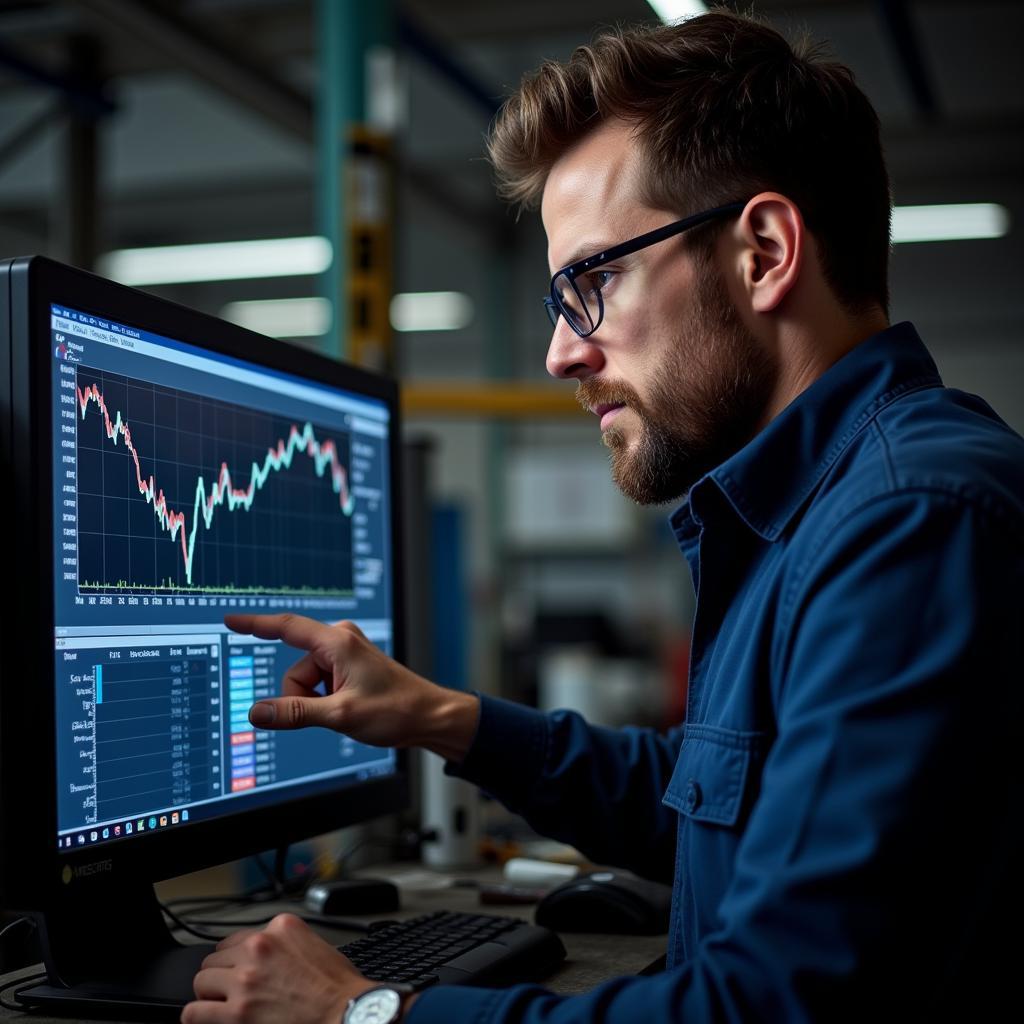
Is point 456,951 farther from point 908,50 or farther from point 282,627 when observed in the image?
point 908,50

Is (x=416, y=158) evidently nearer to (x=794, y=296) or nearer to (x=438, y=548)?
(x=438, y=548)

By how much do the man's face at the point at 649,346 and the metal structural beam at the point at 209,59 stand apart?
10.6ft

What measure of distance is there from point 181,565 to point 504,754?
42 centimetres

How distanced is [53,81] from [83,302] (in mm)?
4003

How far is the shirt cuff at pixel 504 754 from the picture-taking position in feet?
4.17

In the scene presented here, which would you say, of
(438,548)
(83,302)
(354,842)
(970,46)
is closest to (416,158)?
(970,46)

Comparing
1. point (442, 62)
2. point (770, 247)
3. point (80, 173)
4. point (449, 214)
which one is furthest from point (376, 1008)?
point (449, 214)

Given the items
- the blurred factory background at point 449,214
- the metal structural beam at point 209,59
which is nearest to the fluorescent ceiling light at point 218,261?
the blurred factory background at point 449,214

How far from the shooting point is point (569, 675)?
5.45 metres

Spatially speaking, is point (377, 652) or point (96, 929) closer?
point (96, 929)

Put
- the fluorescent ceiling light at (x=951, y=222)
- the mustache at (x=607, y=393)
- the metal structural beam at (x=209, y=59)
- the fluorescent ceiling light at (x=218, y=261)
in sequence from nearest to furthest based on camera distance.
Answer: the mustache at (x=607, y=393) < the metal structural beam at (x=209, y=59) < the fluorescent ceiling light at (x=951, y=222) < the fluorescent ceiling light at (x=218, y=261)

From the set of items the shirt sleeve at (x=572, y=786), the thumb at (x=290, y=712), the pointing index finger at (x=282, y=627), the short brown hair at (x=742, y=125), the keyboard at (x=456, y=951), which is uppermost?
the short brown hair at (x=742, y=125)

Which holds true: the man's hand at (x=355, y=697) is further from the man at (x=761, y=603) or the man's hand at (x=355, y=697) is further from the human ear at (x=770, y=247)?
the human ear at (x=770, y=247)

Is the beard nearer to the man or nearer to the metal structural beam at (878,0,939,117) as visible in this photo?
the man
